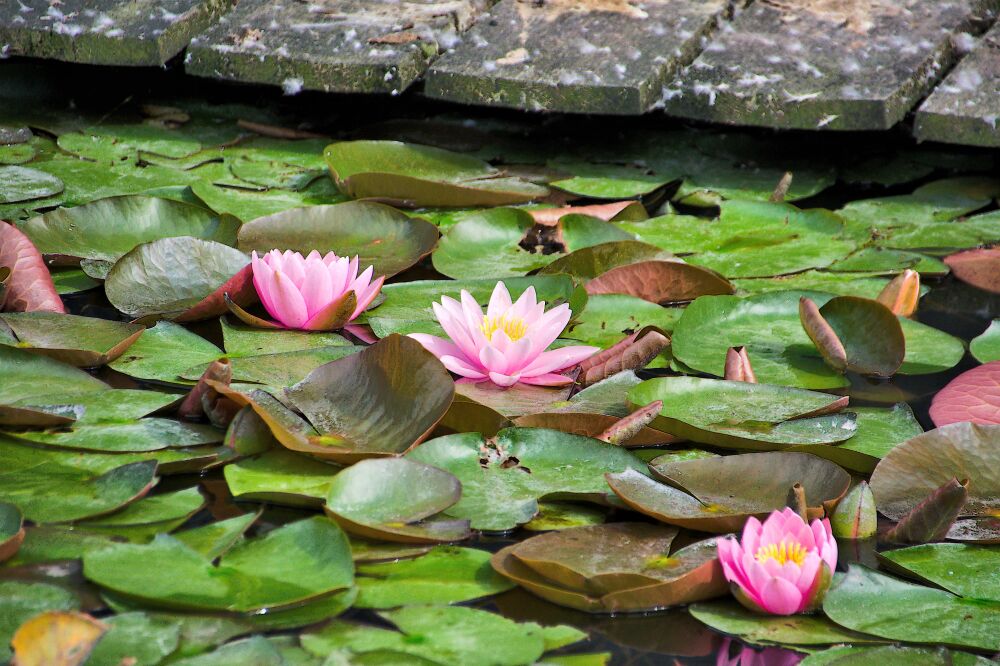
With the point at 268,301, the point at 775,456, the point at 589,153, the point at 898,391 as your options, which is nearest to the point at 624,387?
the point at 775,456

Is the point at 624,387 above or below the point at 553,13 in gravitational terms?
below

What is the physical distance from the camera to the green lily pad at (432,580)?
42.3 inches

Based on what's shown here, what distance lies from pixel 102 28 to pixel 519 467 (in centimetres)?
180

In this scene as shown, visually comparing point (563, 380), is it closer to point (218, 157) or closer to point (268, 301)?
point (268, 301)

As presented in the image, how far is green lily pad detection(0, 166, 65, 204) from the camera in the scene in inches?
84.7

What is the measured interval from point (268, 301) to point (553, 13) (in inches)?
51.4

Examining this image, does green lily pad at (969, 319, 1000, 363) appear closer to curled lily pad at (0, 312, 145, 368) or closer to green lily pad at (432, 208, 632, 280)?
green lily pad at (432, 208, 632, 280)

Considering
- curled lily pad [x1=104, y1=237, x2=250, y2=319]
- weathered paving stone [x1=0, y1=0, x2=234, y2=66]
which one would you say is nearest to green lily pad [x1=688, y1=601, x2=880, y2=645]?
curled lily pad [x1=104, y1=237, x2=250, y2=319]

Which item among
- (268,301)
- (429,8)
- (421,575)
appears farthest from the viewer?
(429,8)

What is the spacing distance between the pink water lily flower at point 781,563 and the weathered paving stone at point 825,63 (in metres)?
1.40

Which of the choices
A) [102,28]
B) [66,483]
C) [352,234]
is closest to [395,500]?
[66,483]

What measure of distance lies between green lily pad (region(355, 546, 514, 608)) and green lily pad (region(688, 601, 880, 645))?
0.21m

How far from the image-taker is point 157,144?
2.58 metres

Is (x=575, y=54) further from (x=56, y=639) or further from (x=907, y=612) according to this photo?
(x=56, y=639)
